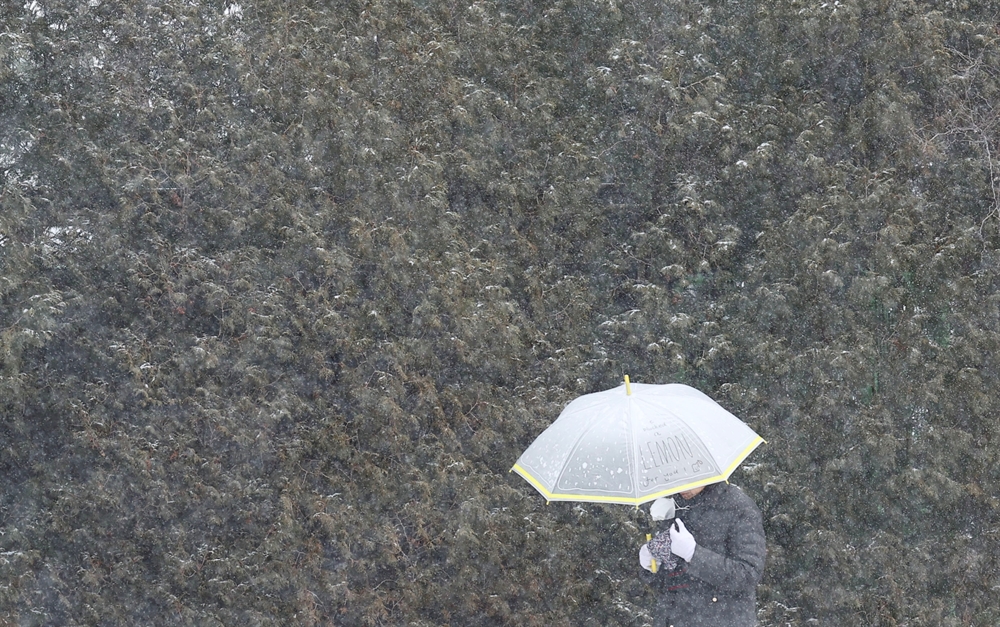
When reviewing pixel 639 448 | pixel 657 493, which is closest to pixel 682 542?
pixel 657 493

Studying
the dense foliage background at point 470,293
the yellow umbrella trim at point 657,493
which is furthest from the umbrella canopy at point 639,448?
the dense foliage background at point 470,293

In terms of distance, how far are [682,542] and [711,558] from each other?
105 mm

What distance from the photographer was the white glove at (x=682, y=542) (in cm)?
333

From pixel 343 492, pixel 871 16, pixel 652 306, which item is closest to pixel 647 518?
pixel 652 306

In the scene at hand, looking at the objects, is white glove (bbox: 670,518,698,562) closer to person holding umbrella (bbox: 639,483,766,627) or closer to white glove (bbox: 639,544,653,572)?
person holding umbrella (bbox: 639,483,766,627)

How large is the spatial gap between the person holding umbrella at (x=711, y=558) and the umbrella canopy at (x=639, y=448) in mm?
182

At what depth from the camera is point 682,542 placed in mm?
3336

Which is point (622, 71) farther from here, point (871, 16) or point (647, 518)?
point (647, 518)

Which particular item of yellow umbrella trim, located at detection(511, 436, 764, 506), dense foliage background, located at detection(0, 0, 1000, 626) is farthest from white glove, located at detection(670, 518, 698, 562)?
dense foliage background, located at detection(0, 0, 1000, 626)

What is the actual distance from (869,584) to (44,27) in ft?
17.3

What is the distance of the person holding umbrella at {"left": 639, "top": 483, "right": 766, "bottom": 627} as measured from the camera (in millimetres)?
3346

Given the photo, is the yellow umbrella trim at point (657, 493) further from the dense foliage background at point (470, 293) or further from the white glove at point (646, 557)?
the dense foliage background at point (470, 293)

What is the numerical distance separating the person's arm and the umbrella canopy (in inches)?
9.6

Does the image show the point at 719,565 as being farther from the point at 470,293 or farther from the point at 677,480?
the point at 470,293
